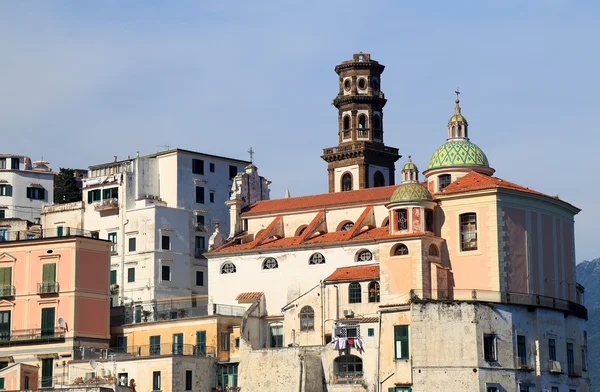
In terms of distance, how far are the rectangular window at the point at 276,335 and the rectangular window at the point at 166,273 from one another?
1312 centimetres

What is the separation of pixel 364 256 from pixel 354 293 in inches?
150

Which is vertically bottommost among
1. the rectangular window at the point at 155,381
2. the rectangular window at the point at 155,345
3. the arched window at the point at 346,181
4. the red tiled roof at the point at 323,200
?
the rectangular window at the point at 155,381

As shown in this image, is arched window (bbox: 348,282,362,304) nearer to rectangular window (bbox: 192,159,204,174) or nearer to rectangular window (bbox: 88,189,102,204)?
rectangular window (bbox: 192,159,204,174)

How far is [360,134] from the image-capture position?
107m

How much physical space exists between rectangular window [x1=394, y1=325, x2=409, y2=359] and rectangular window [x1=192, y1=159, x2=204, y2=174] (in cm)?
2899

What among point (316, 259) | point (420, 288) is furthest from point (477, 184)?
point (316, 259)

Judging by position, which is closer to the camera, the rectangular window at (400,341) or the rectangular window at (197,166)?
the rectangular window at (400,341)

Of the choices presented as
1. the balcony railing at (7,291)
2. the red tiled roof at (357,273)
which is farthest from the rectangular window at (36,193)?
the red tiled roof at (357,273)

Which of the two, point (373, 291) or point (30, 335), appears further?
point (30, 335)

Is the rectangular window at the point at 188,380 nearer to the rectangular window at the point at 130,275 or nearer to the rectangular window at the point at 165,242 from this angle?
the rectangular window at the point at 130,275

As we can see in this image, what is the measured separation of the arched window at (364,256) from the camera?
83.4 m

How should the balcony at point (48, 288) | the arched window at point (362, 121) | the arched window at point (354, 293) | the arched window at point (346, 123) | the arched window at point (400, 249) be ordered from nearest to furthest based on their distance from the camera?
the arched window at point (400, 249) < the arched window at point (354, 293) < the balcony at point (48, 288) < the arched window at point (362, 121) < the arched window at point (346, 123)

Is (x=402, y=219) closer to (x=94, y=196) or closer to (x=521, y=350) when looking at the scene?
(x=521, y=350)

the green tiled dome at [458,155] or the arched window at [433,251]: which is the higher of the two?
the green tiled dome at [458,155]
